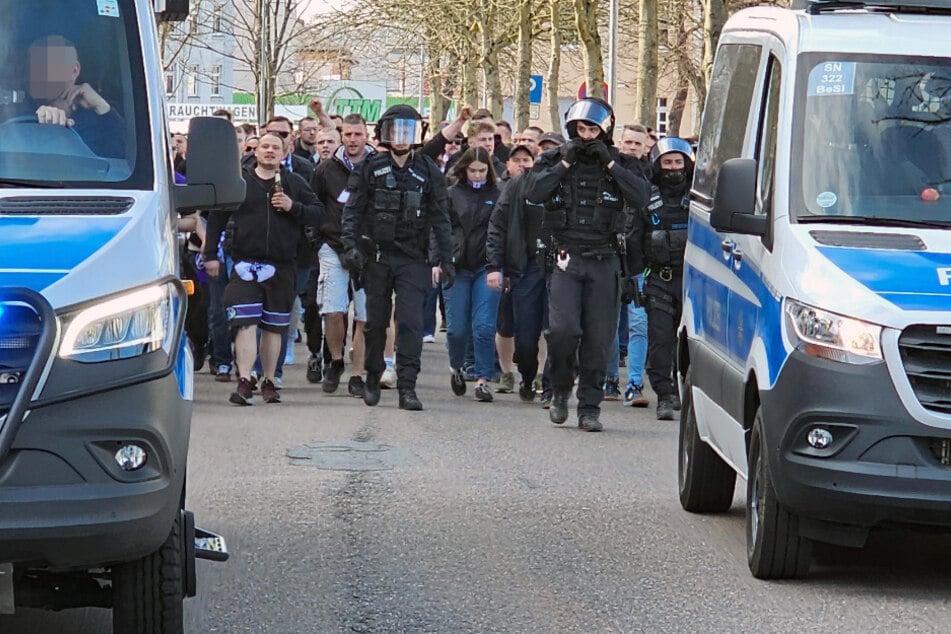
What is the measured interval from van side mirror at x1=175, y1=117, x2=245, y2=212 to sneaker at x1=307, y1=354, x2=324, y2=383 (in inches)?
385

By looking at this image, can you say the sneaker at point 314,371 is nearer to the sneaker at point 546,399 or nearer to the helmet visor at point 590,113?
the sneaker at point 546,399

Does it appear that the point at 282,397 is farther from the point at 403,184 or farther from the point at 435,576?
the point at 435,576

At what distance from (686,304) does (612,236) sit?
3041mm

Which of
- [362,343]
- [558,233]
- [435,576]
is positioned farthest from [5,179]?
[362,343]

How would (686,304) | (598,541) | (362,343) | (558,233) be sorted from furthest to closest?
(362,343) < (558,233) < (686,304) < (598,541)

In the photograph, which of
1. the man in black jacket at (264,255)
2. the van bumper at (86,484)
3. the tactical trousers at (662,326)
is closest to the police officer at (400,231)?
the man in black jacket at (264,255)

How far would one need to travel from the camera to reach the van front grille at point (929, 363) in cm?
686

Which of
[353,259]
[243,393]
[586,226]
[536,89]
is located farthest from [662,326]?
[536,89]

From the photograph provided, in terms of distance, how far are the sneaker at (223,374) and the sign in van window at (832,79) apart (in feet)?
29.4

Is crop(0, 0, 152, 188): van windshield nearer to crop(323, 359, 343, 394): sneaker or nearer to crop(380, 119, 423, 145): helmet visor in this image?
crop(380, 119, 423, 145): helmet visor

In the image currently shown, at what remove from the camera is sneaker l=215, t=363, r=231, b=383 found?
52.7 ft

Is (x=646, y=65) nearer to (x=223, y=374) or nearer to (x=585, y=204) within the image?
(x=223, y=374)

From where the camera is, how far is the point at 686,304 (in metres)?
9.75

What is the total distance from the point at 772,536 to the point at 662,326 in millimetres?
6724
